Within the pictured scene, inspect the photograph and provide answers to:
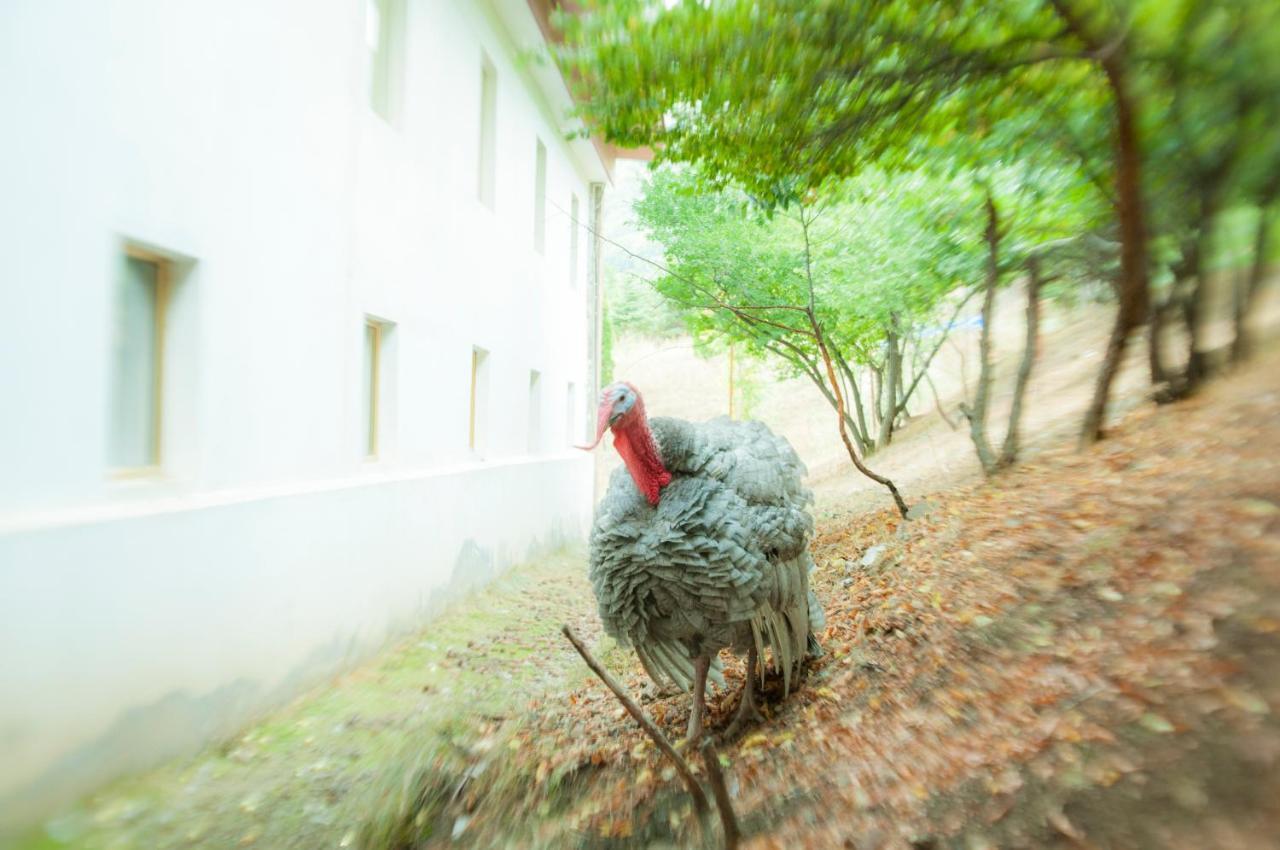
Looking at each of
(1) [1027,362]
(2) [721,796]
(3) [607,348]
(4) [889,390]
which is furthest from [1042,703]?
(3) [607,348]

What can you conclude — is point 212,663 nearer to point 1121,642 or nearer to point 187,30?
point 187,30

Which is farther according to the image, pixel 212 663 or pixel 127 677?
pixel 212 663

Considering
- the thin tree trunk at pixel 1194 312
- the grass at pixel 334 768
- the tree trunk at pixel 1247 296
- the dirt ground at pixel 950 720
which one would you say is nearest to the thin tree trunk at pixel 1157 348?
the thin tree trunk at pixel 1194 312

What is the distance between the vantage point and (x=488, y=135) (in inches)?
299

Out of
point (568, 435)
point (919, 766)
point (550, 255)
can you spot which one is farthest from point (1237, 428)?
point (568, 435)

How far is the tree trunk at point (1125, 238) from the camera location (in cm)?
320

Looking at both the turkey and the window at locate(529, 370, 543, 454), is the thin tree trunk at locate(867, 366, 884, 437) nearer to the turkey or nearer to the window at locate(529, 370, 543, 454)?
the window at locate(529, 370, 543, 454)

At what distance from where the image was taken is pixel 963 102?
12.9 feet

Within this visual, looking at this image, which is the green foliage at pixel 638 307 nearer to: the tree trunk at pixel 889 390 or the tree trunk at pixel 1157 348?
the tree trunk at pixel 889 390

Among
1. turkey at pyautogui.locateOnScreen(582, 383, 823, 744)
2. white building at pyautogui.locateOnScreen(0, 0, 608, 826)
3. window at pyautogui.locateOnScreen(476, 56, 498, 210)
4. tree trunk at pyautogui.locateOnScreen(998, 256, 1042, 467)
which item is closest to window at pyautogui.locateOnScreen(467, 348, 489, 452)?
white building at pyautogui.locateOnScreen(0, 0, 608, 826)

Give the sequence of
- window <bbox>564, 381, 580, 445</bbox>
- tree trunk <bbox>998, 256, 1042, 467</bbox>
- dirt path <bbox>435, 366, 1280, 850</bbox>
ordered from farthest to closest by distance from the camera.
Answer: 1. window <bbox>564, 381, 580, 445</bbox>
2. tree trunk <bbox>998, 256, 1042, 467</bbox>
3. dirt path <bbox>435, 366, 1280, 850</bbox>

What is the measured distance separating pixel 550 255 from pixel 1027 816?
9369mm

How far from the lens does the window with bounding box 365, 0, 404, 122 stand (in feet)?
17.2

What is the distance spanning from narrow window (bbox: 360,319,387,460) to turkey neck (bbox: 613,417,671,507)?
2.85 meters
